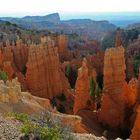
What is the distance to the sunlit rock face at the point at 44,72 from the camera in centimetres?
4189

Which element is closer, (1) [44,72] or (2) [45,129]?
(2) [45,129]

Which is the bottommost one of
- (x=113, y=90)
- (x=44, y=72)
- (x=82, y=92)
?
(x=44, y=72)

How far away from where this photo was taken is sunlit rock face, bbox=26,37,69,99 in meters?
41.9

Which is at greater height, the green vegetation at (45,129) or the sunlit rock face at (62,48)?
the green vegetation at (45,129)

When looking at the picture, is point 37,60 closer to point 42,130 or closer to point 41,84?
point 41,84

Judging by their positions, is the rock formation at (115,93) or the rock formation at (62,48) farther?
the rock formation at (62,48)

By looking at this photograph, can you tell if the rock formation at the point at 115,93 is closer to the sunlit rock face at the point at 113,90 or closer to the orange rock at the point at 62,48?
the sunlit rock face at the point at 113,90

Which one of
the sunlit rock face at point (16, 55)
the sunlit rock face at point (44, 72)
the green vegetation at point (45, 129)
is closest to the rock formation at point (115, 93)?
the sunlit rock face at point (44, 72)

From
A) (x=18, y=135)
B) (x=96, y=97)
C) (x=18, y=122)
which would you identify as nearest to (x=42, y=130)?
(x=18, y=135)

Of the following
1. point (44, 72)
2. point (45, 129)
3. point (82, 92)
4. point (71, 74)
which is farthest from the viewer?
point (71, 74)

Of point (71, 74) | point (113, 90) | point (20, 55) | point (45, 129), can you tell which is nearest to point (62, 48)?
point (71, 74)

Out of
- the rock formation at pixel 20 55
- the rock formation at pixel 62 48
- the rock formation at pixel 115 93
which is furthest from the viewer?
the rock formation at pixel 62 48

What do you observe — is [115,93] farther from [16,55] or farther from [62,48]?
[62,48]

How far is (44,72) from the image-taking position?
141 ft
